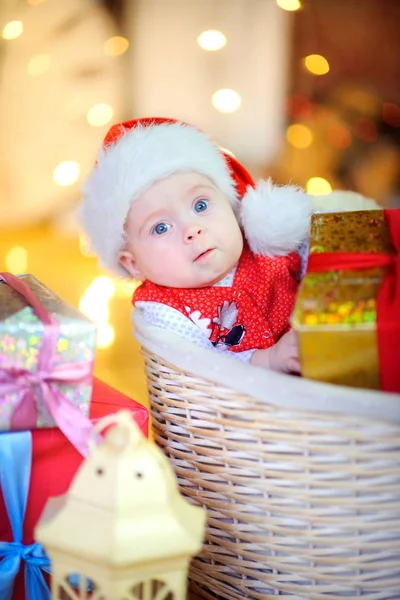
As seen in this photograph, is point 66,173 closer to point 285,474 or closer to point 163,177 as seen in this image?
point 163,177

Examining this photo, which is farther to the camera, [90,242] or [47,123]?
[47,123]

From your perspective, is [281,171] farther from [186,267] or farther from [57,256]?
[186,267]

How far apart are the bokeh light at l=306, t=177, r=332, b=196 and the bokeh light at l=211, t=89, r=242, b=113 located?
0.44m

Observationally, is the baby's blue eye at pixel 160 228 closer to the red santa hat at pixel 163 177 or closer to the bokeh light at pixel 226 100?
the red santa hat at pixel 163 177

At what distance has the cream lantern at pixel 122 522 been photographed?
753 millimetres

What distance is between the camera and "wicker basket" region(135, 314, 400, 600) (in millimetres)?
883

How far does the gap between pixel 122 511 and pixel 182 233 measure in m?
0.53

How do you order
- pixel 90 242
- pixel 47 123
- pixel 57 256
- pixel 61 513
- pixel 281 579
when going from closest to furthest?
1. pixel 61 513
2. pixel 281 579
3. pixel 90 242
4. pixel 57 256
5. pixel 47 123

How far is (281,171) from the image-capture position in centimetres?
313

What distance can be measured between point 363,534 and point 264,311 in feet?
1.47

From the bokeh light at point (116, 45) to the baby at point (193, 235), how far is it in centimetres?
197

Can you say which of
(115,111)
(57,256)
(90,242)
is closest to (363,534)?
(90,242)

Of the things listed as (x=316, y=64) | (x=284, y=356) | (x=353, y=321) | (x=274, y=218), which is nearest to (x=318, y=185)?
(x=316, y=64)

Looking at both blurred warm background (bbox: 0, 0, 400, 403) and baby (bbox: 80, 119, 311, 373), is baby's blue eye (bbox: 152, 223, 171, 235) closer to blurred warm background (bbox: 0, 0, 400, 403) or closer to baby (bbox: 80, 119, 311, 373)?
baby (bbox: 80, 119, 311, 373)
